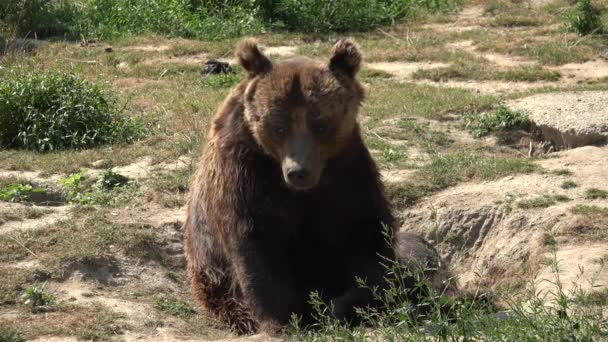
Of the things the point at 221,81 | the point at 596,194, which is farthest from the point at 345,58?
the point at 221,81

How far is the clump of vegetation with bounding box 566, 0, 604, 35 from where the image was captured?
14.5 meters

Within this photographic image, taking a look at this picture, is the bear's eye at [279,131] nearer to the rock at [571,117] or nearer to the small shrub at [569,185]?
the small shrub at [569,185]

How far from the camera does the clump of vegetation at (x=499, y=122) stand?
10.5m

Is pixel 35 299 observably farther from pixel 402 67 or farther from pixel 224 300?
pixel 402 67

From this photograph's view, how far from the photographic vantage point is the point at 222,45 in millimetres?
14914

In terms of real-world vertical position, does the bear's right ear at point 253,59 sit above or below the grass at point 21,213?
above

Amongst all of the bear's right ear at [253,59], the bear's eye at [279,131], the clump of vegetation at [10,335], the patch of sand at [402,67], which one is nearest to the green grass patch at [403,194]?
the bear's right ear at [253,59]

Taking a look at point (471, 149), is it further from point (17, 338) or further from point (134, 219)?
point (17, 338)

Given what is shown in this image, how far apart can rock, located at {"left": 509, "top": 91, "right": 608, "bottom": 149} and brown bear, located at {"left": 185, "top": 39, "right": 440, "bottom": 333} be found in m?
3.80

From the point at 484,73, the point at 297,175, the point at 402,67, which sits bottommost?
the point at 402,67

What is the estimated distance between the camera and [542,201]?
334 inches

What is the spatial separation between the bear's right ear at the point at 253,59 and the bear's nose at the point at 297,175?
2.74 ft

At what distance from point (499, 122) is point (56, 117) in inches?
171

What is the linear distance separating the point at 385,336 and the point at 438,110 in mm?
6259
